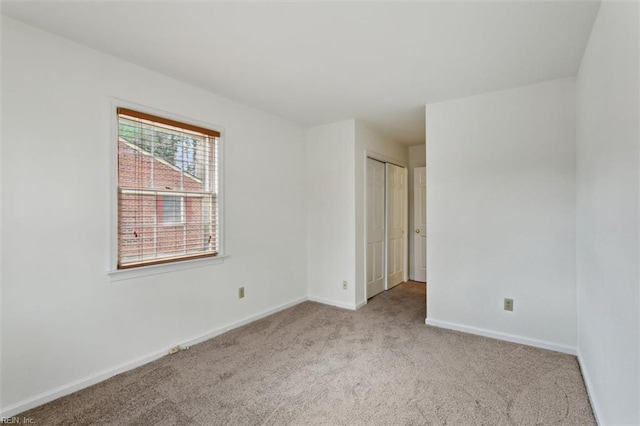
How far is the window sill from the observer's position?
7.50ft

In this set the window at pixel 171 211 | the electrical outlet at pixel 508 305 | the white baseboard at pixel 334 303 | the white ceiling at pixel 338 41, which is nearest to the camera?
the white ceiling at pixel 338 41

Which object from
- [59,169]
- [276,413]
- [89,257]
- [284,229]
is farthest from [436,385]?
[59,169]

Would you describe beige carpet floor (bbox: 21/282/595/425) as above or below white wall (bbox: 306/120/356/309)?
below

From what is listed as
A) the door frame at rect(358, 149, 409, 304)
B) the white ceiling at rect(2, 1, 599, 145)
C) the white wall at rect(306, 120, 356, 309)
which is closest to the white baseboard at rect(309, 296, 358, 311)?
the white wall at rect(306, 120, 356, 309)

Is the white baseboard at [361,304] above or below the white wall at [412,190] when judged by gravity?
below

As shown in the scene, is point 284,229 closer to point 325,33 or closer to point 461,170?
point 461,170

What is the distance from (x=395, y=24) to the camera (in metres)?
1.87

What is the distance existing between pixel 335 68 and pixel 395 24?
2.16 feet

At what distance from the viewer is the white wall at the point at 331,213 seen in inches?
149

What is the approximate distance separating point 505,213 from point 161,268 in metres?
3.11

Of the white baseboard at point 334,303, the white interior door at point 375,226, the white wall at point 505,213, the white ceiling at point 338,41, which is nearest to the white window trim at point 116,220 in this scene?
the white ceiling at point 338,41

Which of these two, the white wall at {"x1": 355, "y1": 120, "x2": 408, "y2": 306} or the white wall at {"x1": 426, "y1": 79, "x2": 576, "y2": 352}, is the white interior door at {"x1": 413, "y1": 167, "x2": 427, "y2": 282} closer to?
the white wall at {"x1": 355, "y1": 120, "x2": 408, "y2": 306}

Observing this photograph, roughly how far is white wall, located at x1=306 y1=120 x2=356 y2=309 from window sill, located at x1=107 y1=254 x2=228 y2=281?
1388 millimetres

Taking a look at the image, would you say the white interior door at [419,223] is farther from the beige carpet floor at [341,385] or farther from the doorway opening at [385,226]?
the beige carpet floor at [341,385]
